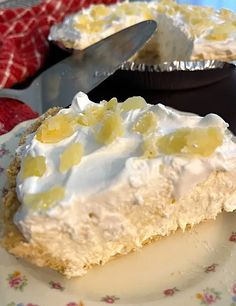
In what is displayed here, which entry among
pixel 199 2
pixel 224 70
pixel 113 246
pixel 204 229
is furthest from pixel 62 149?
pixel 199 2

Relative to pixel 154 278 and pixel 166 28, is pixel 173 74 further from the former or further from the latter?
pixel 154 278

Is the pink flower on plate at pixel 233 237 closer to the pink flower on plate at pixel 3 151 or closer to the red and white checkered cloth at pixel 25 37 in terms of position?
the pink flower on plate at pixel 3 151

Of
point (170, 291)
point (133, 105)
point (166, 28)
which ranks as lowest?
point (166, 28)

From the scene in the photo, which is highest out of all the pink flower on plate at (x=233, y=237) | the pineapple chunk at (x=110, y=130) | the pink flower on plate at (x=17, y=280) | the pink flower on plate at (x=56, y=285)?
the pineapple chunk at (x=110, y=130)

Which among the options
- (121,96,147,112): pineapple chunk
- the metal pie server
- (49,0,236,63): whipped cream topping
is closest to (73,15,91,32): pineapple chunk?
(49,0,236,63): whipped cream topping

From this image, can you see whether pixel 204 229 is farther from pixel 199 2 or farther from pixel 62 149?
pixel 199 2

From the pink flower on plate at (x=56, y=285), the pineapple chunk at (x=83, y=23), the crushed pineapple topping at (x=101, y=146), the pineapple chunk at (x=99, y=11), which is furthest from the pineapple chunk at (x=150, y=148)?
the pineapple chunk at (x=99, y=11)

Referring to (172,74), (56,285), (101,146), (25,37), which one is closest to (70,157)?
(101,146)

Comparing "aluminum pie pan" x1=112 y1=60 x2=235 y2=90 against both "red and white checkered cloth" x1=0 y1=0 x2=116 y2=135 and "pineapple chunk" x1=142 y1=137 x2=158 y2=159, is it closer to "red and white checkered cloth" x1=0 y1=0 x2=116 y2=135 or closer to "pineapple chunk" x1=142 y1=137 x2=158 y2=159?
"red and white checkered cloth" x1=0 y1=0 x2=116 y2=135
